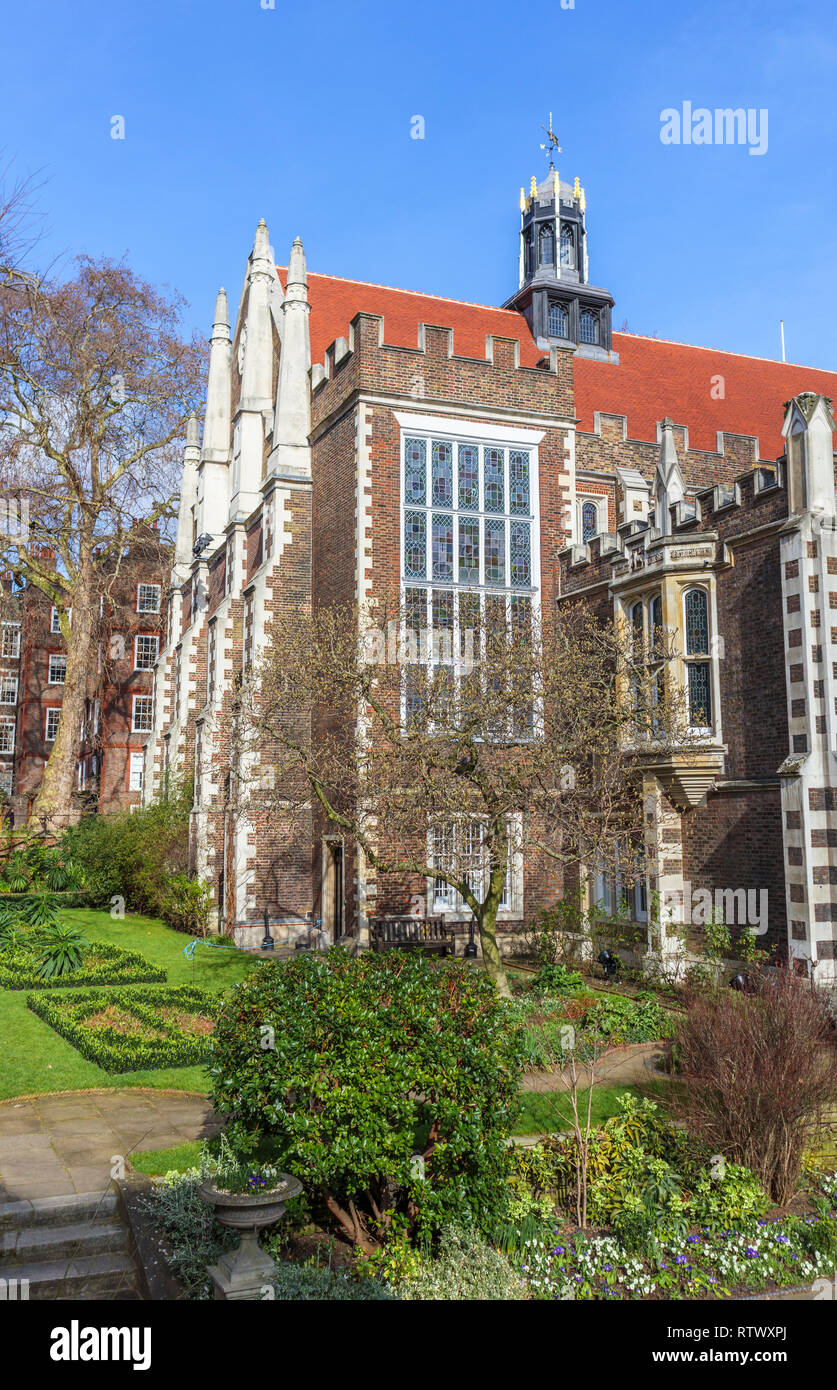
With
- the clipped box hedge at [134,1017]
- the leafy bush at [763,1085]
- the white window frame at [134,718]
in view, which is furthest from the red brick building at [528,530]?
the white window frame at [134,718]

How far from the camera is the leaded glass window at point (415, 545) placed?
18.7 m

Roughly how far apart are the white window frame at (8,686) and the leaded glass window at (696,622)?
4088 cm

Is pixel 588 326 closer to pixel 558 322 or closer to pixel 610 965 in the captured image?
pixel 558 322

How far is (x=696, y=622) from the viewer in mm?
15914

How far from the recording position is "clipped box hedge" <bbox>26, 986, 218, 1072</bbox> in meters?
10.8

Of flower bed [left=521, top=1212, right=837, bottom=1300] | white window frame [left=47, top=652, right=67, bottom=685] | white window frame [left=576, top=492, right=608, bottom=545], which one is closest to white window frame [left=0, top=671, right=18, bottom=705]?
white window frame [left=47, top=652, right=67, bottom=685]

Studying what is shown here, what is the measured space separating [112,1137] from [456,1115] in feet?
12.9

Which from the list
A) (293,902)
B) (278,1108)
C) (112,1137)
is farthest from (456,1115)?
(293,902)

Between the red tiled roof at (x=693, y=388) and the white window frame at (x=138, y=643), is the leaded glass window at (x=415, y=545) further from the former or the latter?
the white window frame at (x=138, y=643)

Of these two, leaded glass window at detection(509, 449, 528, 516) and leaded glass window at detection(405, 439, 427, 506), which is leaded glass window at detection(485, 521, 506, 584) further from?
leaded glass window at detection(405, 439, 427, 506)

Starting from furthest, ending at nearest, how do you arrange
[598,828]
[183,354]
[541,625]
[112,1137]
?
1. [183,354]
2. [541,625]
3. [598,828]
4. [112,1137]

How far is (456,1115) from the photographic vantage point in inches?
241

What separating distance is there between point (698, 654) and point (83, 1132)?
11.3 metres
